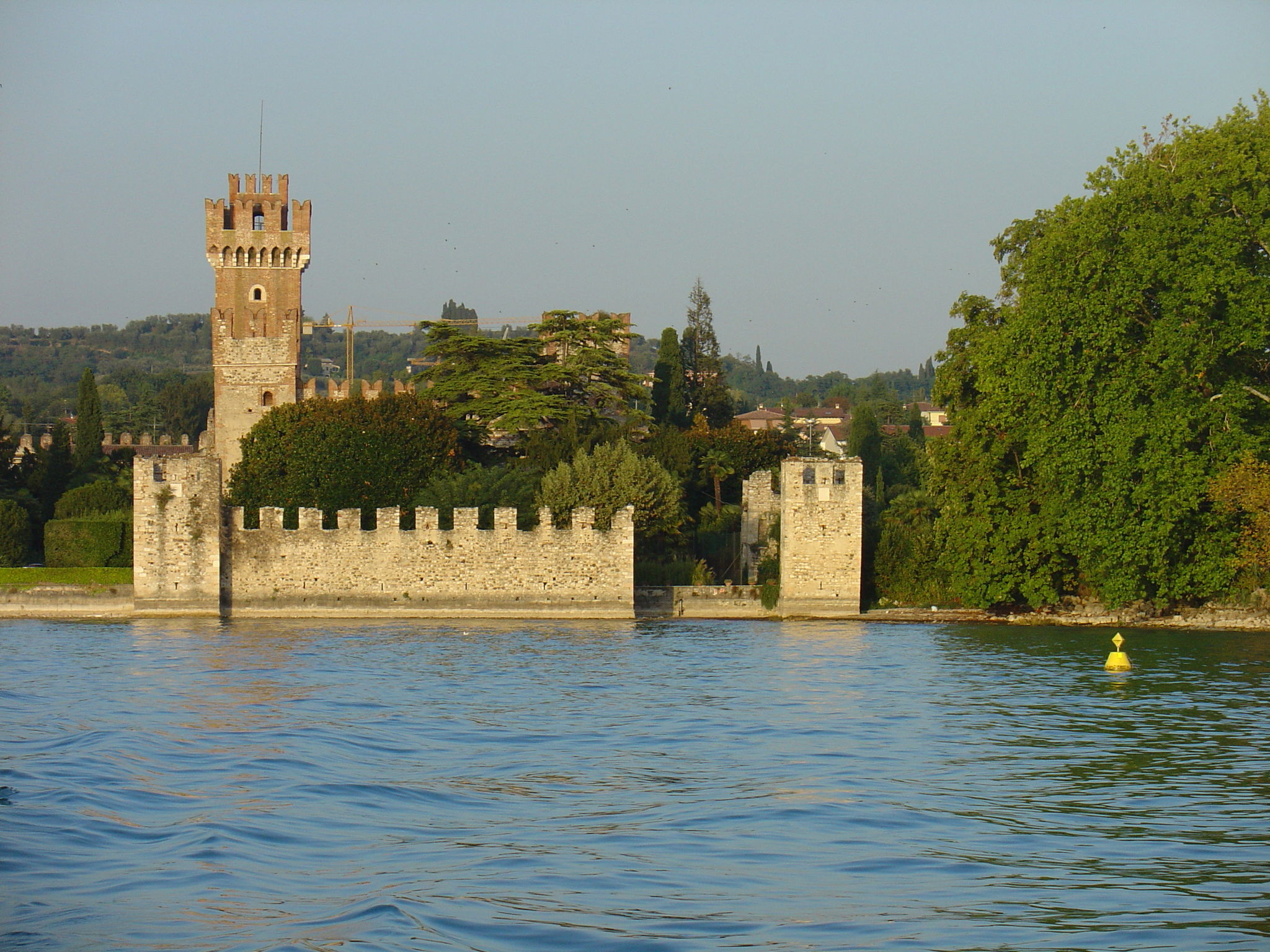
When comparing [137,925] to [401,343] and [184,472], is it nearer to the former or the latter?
[184,472]

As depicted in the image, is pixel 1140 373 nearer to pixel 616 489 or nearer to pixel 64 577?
pixel 616 489

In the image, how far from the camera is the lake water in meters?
10.1

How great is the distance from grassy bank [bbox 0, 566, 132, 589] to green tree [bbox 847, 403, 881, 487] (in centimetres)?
2699

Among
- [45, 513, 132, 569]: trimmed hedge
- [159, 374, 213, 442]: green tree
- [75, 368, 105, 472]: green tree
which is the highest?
[159, 374, 213, 442]: green tree

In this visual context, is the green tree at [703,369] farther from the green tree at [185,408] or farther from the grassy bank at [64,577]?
the green tree at [185,408]

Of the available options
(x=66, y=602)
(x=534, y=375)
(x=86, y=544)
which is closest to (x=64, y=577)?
(x=66, y=602)

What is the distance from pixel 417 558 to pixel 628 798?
15.2 m

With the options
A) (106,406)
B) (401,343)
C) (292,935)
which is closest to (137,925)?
(292,935)

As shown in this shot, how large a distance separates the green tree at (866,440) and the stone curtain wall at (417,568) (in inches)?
933

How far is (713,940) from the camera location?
9641mm

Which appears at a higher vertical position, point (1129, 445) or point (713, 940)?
point (1129, 445)

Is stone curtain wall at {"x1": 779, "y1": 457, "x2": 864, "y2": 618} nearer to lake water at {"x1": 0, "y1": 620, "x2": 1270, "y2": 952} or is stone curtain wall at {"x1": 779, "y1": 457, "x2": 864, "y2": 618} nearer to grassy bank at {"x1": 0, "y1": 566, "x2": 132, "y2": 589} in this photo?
lake water at {"x1": 0, "y1": 620, "x2": 1270, "y2": 952}

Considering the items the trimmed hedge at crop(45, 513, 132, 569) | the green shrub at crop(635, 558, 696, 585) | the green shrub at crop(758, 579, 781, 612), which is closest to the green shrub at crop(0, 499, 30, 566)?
the trimmed hedge at crop(45, 513, 132, 569)

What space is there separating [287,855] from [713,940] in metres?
3.87
